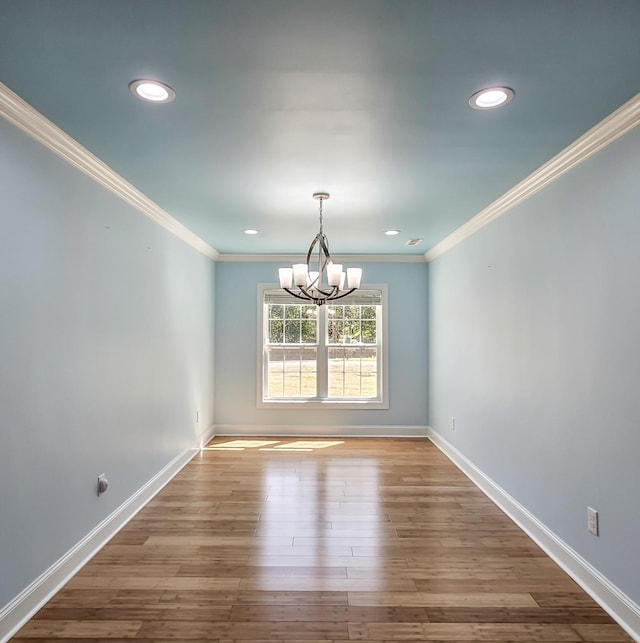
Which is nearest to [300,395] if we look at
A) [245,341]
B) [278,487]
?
[245,341]

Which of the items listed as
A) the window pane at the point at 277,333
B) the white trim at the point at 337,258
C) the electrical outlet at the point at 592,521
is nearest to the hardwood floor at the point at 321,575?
the electrical outlet at the point at 592,521

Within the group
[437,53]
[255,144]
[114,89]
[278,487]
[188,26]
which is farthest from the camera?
[278,487]

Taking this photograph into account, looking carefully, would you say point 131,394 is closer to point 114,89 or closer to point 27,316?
point 27,316

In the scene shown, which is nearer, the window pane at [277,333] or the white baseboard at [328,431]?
the white baseboard at [328,431]

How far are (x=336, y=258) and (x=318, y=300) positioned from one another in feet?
7.79

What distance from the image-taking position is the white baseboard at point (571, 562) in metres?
2.14

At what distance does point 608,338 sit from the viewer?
231 centimetres

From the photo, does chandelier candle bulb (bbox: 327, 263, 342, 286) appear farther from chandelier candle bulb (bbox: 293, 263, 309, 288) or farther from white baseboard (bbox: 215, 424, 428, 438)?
white baseboard (bbox: 215, 424, 428, 438)

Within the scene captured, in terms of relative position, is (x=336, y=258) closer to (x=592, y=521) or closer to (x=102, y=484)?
(x=102, y=484)

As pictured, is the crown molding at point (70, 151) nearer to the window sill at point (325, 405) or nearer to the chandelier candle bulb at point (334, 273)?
the chandelier candle bulb at point (334, 273)

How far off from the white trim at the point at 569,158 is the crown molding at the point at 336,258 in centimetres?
188

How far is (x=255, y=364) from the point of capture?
6164 mm

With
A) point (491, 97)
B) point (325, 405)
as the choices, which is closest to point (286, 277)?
point (491, 97)

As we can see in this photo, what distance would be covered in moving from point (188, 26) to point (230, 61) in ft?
0.75
